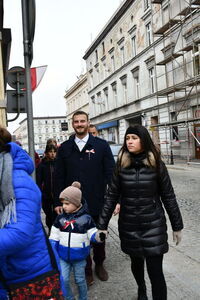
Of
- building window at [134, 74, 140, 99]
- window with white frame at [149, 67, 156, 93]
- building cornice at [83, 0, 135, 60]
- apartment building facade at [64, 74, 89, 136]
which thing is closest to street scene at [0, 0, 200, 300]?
window with white frame at [149, 67, 156, 93]

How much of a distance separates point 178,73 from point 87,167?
1920 centimetres

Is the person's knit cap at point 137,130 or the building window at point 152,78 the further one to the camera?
the building window at point 152,78

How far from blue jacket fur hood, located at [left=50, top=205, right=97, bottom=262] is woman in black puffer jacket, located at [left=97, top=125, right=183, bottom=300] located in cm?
14

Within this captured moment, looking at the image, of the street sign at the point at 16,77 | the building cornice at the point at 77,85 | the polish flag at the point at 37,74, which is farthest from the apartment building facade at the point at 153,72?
the polish flag at the point at 37,74

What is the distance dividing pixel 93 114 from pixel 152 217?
4134 cm

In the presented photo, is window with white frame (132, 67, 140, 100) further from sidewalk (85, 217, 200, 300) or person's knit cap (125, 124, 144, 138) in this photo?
person's knit cap (125, 124, 144, 138)

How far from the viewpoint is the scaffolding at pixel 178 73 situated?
19172 mm

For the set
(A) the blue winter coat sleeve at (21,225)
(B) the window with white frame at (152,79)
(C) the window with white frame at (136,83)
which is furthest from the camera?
(C) the window with white frame at (136,83)

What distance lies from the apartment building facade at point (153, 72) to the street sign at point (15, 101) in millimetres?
13465

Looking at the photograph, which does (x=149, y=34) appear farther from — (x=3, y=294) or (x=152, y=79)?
(x=3, y=294)

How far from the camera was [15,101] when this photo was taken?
5.32 metres

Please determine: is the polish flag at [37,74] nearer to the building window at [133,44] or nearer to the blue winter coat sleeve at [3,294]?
the blue winter coat sleeve at [3,294]

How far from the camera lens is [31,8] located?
3289 mm

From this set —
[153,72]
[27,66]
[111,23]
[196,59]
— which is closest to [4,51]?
[27,66]
